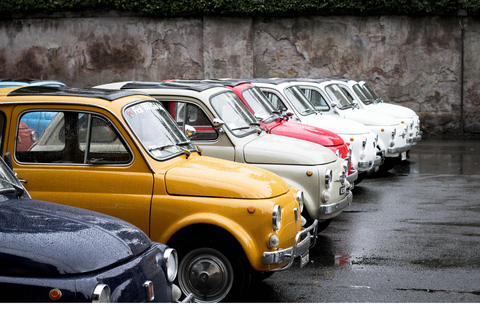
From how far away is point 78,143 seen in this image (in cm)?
558

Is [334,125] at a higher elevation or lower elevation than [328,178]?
higher

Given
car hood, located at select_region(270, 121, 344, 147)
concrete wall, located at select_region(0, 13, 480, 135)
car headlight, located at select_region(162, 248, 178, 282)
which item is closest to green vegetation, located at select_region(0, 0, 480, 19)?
concrete wall, located at select_region(0, 13, 480, 135)

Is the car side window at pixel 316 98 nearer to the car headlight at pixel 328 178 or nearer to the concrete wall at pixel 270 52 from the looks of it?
the car headlight at pixel 328 178

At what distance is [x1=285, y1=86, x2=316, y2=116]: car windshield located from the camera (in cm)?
1179

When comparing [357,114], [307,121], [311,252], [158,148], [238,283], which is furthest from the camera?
[357,114]

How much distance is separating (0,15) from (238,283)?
20259 mm

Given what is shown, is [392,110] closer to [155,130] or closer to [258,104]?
[258,104]

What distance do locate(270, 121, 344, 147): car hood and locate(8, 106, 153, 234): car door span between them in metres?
3.96

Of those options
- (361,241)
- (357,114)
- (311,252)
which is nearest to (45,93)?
(311,252)

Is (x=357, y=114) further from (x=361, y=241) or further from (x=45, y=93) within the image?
(x=45, y=93)

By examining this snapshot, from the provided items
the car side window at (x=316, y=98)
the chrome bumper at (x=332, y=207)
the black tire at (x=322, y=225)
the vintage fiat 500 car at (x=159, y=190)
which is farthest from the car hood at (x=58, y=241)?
the car side window at (x=316, y=98)

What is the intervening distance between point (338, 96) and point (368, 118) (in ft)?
2.91

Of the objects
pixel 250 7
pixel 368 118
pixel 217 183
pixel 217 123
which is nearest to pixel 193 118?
pixel 217 123

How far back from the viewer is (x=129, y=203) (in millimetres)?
5410
